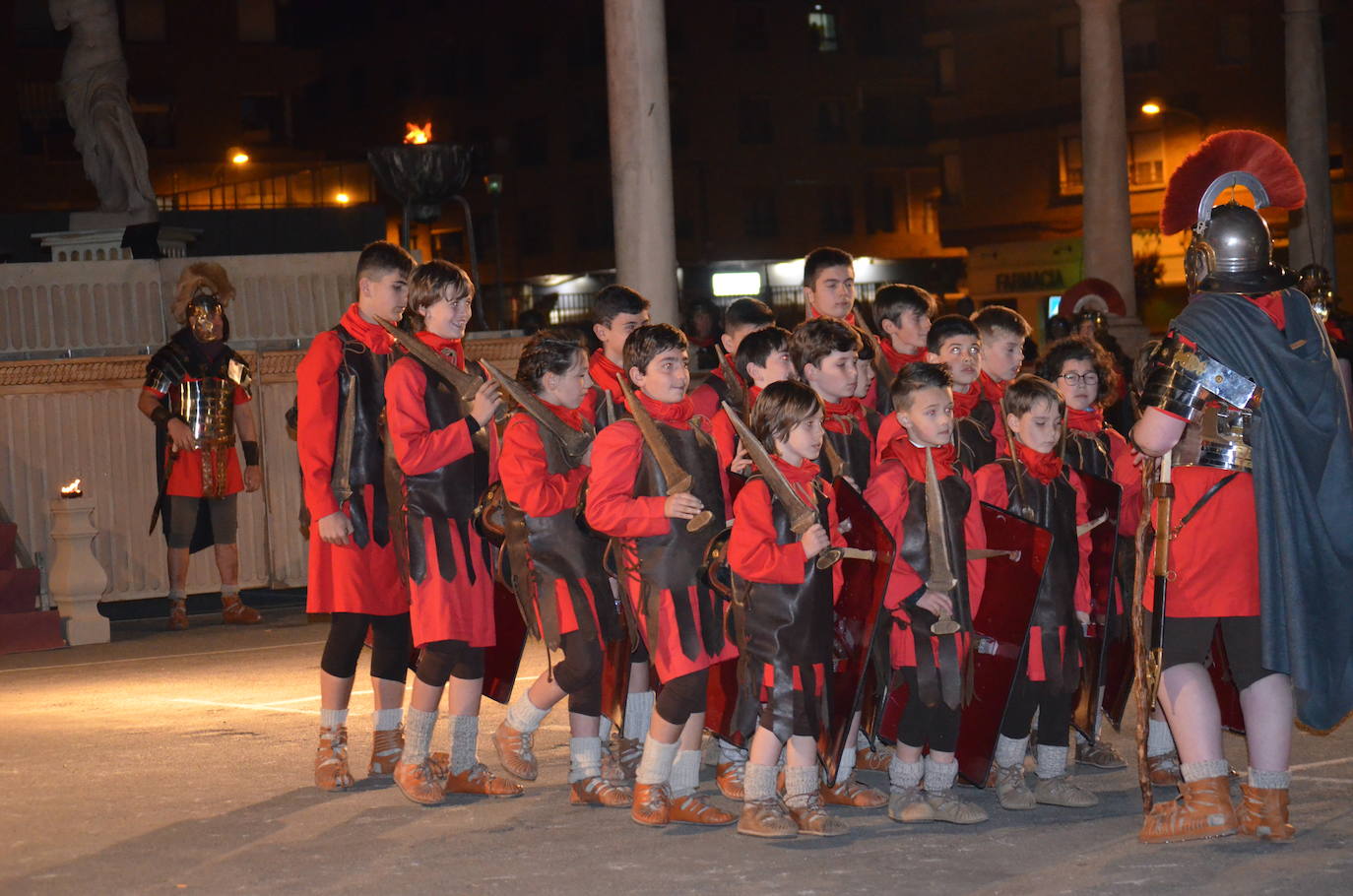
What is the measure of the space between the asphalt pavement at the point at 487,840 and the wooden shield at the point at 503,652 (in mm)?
379

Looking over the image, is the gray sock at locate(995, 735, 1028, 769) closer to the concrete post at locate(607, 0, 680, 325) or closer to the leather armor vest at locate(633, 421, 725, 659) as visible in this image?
the leather armor vest at locate(633, 421, 725, 659)

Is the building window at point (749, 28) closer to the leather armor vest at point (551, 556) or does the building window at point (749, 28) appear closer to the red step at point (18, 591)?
the red step at point (18, 591)

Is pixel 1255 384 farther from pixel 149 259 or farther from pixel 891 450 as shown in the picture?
pixel 149 259

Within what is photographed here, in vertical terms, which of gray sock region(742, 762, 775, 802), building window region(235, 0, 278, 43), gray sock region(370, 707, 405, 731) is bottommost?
gray sock region(742, 762, 775, 802)

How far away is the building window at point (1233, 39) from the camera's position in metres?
48.1

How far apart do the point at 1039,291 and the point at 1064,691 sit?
44968 millimetres

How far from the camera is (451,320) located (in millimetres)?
7121

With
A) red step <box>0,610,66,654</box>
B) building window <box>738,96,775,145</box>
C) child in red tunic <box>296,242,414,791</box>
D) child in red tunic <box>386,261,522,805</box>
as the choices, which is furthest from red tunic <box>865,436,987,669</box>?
building window <box>738,96,775,145</box>

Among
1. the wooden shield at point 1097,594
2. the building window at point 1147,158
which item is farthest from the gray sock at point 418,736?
the building window at point 1147,158

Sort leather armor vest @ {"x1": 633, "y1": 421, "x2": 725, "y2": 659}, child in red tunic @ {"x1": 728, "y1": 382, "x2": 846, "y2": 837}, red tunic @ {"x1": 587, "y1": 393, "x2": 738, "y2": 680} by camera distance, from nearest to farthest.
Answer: child in red tunic @ {"x1": 728, "y1": 382, "x2": 846, "y2": 837}
red tunic @ {"x1": 587, "y1": 393, "x2": 738, "y2": 680}
leather armor vest @ {"x1": 633, "y1": 421, "x2": 725, "y2": 659}

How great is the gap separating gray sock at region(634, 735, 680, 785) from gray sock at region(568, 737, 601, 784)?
1.46 ft

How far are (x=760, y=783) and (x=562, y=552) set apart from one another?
3.79ft

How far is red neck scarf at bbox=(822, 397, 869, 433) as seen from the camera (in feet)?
23.3

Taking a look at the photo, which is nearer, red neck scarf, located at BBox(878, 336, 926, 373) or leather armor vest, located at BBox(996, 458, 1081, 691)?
leather armor vest, located at BBox(996, 458, 1081, 691)
